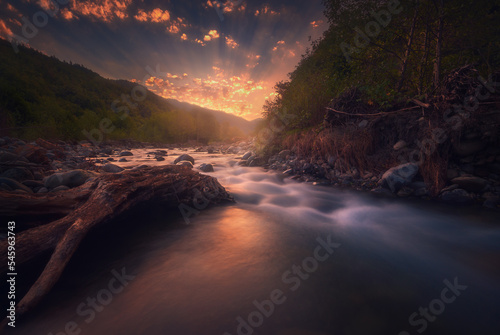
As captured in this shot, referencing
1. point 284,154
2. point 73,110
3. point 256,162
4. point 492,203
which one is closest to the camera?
point 492,203

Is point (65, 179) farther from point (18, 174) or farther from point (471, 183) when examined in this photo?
point (471, 183)

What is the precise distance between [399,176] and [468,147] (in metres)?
1.56

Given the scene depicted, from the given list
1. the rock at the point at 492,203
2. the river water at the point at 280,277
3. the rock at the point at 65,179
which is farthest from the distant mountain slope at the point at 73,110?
the rock at the point at 492,203

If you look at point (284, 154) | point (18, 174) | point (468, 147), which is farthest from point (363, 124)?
point (18, 174)

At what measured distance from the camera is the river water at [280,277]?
1.67 m

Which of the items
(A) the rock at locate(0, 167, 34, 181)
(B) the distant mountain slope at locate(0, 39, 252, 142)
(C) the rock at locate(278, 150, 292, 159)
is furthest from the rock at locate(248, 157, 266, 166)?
(B) the distant mountain slope at locate(0, 39, 252, 142)

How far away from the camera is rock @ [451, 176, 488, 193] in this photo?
4.27 metres

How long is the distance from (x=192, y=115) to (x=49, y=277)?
56.9 meters

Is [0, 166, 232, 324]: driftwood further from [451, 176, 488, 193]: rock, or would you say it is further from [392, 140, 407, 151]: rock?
[451, 176, 488, 193]: rock

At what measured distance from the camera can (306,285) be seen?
6.98 feet

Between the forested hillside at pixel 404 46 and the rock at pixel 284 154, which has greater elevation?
the forested hillside at pixel 404 46

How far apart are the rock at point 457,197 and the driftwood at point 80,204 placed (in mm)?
5741

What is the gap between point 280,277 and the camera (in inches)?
89.1

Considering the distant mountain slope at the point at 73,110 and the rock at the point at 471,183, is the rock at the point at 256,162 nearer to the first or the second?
the rock at the point at 471,183
